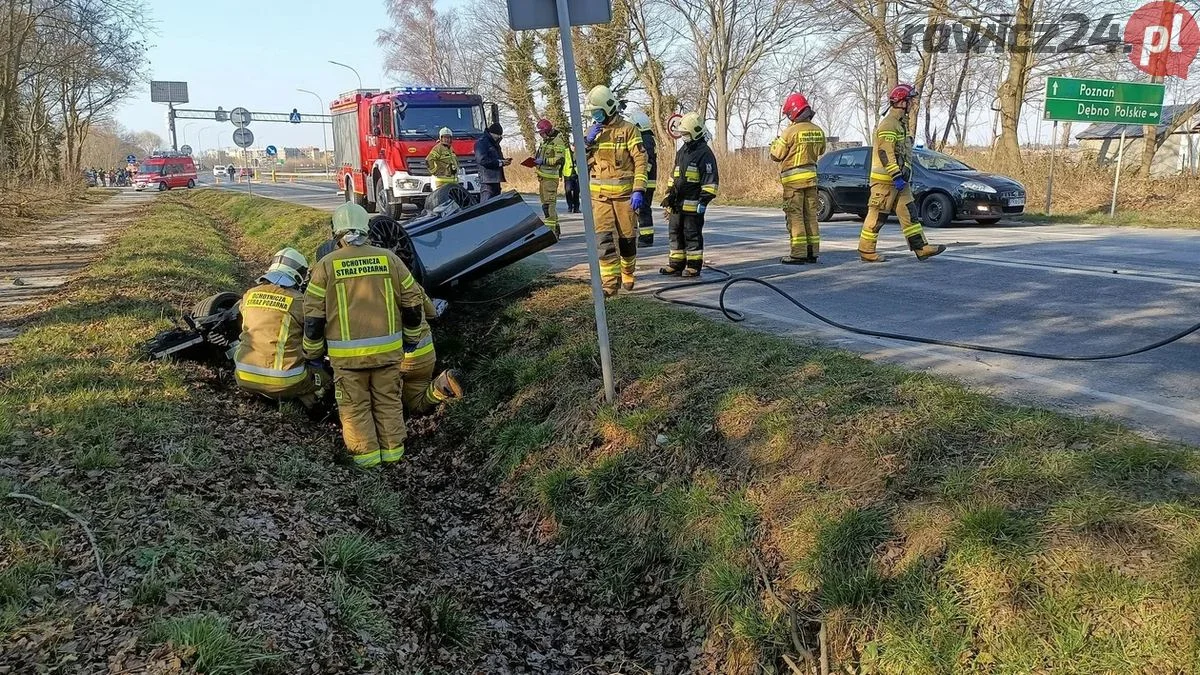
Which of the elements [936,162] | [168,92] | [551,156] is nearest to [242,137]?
[551,156]

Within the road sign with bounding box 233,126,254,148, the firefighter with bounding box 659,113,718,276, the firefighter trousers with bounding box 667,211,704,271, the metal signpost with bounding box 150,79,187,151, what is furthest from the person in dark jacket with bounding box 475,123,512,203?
the metal signpost with bounding box 150,79,187,151

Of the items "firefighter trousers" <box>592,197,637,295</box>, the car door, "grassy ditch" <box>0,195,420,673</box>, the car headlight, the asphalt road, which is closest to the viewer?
"grassy ditch" <box>0,195,420,673</box>

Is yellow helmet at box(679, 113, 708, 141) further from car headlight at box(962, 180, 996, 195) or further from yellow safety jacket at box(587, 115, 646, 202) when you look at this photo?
car headlight at box(962, 180, 996, 195)

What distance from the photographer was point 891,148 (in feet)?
27.5

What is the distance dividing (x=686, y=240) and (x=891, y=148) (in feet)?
7.76

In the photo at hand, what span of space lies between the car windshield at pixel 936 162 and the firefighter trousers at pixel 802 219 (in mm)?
6197

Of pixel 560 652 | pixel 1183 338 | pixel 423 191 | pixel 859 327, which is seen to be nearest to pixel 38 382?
pixel 560 652

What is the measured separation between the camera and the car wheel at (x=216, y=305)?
6.56 meters

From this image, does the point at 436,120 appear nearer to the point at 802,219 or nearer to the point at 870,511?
the point at 802,219

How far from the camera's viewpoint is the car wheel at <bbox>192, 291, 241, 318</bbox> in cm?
656

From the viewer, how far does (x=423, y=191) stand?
15.8m

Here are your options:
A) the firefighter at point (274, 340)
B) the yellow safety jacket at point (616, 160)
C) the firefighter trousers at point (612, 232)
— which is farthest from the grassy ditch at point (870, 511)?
the yellow safety jacket at point (616, 160)

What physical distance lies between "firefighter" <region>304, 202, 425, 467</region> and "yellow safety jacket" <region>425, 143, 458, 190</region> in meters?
7.93

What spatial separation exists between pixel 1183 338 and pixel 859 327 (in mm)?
1945
